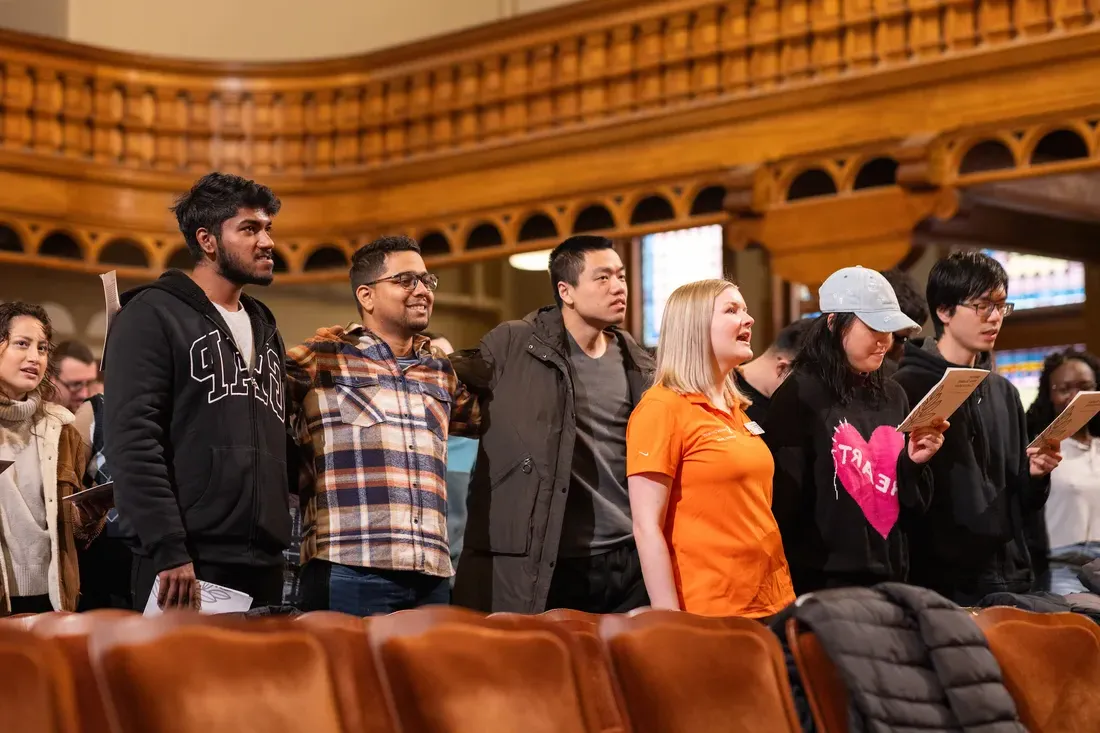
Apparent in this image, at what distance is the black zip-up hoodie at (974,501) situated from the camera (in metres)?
3.40

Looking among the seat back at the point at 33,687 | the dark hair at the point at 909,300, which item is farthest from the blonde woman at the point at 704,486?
the seat back at the point at 33,687

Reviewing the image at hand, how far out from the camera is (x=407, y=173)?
7820 millimetres

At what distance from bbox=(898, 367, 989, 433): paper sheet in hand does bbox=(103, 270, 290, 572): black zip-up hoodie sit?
139 cm

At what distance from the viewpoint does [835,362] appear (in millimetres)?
3266

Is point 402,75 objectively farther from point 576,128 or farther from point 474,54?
point 576,128

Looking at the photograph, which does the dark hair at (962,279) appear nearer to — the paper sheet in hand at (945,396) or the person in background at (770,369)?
the person in background at (770,369)

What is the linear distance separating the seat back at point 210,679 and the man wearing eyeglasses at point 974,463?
203 cm

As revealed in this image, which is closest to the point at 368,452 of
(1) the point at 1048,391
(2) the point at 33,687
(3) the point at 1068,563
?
(2) the point at 33,687

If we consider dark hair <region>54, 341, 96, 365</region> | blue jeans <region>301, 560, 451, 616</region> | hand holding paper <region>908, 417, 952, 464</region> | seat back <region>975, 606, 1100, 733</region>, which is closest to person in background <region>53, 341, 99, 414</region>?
dark hair <region>54, 341, 96, 365</region>

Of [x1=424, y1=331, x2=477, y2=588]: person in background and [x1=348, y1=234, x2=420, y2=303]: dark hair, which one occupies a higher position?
[x1=348, y1=234, x2=420, y2=303]: dark hair

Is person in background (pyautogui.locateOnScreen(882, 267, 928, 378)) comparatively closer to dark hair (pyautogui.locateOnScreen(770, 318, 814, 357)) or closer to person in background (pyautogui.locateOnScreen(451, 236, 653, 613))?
dark hair (pyautogui.locateOnScreen(770, 318, 814, 357))

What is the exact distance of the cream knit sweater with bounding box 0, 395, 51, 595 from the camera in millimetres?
3619

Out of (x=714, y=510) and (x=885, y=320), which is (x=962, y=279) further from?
(x=714, y=510)

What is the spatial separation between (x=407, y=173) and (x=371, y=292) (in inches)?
177
